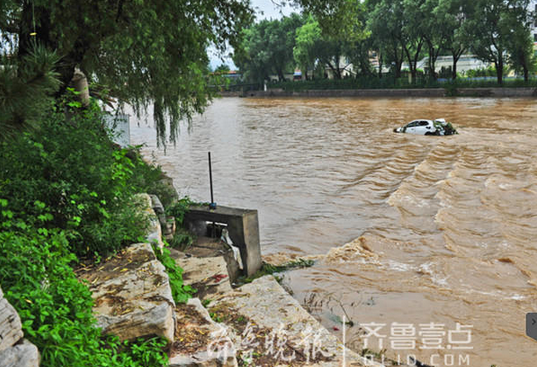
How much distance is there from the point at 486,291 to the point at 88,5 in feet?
24.9

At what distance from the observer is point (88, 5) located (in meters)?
6.01

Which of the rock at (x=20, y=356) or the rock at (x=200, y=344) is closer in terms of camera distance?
the rock at (x=20, y=356)

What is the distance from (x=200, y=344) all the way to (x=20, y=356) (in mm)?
1651

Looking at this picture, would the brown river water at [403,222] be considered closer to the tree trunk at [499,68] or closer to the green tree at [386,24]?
the tree trunk at [499,68]

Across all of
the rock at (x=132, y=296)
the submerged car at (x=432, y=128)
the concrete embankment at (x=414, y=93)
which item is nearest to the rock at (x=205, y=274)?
the rock at (x=132, y=296)

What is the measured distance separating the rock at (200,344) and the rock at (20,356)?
121cm

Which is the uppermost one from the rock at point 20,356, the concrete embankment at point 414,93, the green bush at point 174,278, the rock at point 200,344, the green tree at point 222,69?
the concrete embankment at point 414,93

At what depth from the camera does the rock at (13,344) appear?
2.86 metres

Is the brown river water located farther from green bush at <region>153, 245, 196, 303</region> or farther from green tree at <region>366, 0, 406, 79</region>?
green tree at <region>366, 0, 406, 79</region>

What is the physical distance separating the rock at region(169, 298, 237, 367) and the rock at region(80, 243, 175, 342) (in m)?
0.16

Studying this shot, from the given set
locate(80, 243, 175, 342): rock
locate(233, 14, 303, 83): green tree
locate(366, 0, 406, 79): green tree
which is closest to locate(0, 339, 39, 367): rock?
locate(80, 243, 175, 342): rock

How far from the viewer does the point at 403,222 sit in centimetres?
1306

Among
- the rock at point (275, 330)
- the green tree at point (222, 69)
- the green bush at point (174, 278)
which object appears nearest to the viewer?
the rock at point (275, 330)

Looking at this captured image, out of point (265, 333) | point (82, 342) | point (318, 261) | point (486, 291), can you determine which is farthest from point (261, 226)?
point (82, 342)
